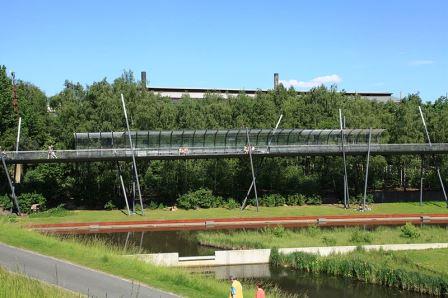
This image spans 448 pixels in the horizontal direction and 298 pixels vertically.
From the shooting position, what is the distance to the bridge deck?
50656mm

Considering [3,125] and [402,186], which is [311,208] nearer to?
[402,186]

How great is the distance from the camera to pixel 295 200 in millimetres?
59125

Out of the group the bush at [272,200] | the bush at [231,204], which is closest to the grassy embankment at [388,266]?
the bush at [231,204]

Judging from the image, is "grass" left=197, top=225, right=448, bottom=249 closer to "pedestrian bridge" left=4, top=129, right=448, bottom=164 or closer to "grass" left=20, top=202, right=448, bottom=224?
"grass" left=20, top=202, right=448, bottom=224

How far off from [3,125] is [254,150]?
2923 centimetres

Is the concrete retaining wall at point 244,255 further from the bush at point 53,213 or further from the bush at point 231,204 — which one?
the bush at point 231,204

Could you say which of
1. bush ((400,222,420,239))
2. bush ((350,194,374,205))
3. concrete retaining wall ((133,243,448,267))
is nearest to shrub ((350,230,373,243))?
concrete retaining wall ((133,243,448,267))

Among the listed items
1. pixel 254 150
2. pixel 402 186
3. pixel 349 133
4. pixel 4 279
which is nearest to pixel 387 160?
pixel 402 186

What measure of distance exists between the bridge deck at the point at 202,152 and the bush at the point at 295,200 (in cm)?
573

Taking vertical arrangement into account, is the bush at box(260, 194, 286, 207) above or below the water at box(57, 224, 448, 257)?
above

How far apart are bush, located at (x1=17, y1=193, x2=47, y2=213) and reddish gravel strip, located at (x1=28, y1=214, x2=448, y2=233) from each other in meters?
8.51

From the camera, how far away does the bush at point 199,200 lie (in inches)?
2202

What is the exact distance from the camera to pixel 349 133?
58562 millimetres

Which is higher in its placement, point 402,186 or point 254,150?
point 254,150
